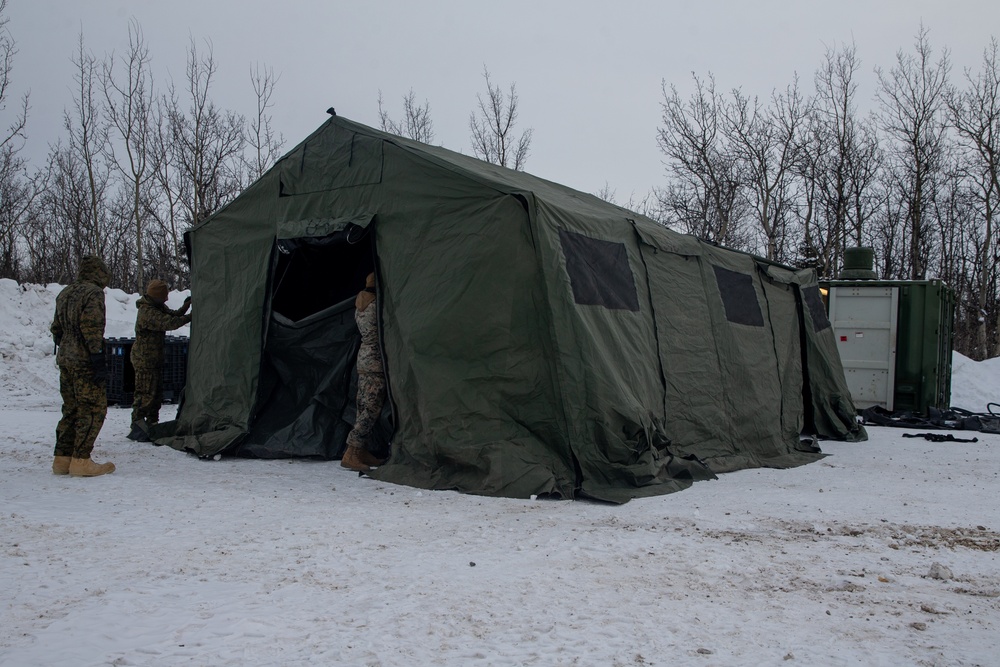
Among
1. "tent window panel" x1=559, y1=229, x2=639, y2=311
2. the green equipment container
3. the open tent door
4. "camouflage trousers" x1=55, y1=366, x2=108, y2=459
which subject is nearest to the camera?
"camouflage trousers" x1=55, y1=366, x2=108, y2=459

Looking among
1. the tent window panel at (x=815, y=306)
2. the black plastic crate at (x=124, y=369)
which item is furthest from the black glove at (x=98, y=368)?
the tent window panel at (x=815, y=306)

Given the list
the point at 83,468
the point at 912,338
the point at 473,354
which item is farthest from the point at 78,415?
the point at 912,338

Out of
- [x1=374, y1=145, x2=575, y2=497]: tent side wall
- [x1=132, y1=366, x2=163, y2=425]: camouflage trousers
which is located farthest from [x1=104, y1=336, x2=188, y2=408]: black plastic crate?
[x1=374, y1=145, x2=575, y2=497]: tent side wall

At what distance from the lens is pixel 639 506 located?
16.8ft

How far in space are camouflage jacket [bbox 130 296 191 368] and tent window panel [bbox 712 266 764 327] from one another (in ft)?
18.0

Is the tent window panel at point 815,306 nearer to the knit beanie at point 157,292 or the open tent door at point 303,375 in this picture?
the open tent door at point 303,375

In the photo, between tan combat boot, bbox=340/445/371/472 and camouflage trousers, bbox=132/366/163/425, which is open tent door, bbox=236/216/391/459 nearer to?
tan combat boot, bbox=340/445/371/472

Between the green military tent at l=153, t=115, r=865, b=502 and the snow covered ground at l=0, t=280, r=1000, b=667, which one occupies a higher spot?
the green military tent at l=153, t=115, r=865, b=502

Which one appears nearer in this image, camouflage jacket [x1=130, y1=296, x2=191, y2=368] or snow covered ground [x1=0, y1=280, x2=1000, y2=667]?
snow covered ground [x1=0, y1=280, x2=1000, y2=667]

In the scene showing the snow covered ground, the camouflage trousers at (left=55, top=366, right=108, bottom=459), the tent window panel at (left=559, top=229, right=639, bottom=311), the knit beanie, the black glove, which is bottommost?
the snow covered ground

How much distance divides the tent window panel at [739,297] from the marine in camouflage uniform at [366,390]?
12.0 ft

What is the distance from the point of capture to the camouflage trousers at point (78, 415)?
5793 mm

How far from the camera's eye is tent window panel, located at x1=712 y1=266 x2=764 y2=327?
8.06m

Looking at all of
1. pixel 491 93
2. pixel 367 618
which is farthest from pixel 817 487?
pixel 491 93
